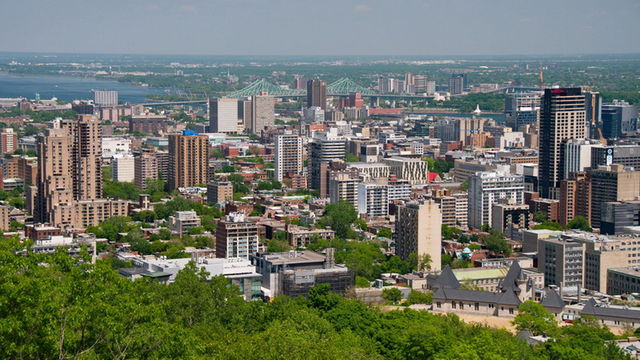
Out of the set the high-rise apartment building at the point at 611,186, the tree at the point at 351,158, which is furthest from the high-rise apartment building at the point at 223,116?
the high-rise apartment building at the point at 611,186

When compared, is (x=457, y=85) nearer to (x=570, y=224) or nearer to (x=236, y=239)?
(x=570, y=224)

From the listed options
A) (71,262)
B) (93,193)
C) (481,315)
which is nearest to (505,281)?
(481,315)

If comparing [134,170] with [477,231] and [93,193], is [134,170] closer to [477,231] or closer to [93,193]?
[93,193]

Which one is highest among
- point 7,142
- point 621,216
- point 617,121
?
point 617,121

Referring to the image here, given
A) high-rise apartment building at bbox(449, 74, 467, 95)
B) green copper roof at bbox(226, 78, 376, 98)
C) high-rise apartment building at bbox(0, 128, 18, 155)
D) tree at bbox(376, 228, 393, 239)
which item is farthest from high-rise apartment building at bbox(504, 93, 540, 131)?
tree at bbox(376, 228, 393, 239)

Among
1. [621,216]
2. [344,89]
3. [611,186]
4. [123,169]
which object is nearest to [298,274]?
[621,216]

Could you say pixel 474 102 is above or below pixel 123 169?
above

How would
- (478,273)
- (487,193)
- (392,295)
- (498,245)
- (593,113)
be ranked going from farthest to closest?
(593,113) < (487,193) < (498,245) < (478,273) < (392,295)
